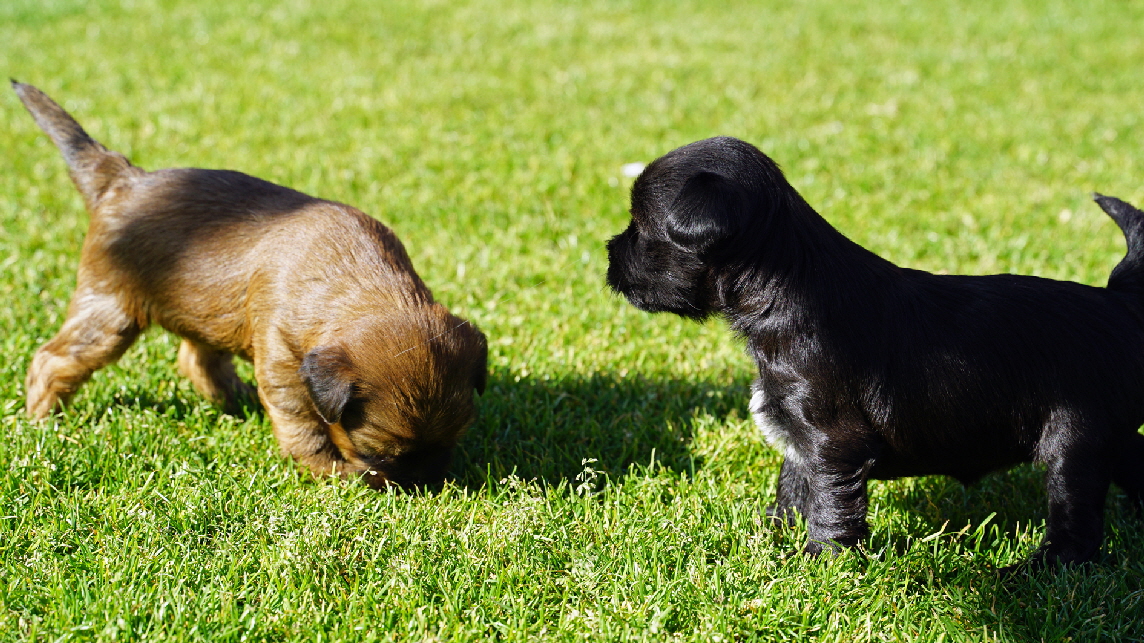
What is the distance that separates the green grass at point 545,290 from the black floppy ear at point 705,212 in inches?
46.4

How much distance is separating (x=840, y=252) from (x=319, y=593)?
86.5 inches

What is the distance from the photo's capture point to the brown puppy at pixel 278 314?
12.0 feet

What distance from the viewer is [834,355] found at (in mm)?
3336

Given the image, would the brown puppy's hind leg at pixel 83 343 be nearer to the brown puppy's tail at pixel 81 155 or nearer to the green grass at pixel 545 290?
the green grass at pixel 545 290

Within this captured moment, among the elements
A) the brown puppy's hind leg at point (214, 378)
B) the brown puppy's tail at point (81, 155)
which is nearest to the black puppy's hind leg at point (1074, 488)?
the brown puppy's hind leg at point (214, 378)

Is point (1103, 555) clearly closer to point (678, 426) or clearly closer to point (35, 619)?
point (678, 426)

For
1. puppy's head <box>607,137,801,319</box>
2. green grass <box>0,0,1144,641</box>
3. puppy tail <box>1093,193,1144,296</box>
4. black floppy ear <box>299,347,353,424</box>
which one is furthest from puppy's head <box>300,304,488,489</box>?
puppy tail <box>1093,193,1144,296</box>

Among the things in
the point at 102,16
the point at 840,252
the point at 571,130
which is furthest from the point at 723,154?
the point at 102,16

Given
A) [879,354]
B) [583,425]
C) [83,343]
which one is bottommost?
[583,425]

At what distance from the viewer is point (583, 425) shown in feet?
15.3

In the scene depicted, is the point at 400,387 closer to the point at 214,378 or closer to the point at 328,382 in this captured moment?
the point at 328,382

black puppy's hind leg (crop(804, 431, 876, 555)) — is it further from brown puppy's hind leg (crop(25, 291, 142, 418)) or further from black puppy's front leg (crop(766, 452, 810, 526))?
brown puppy's hind leg (crop(25, 291, 142, 418))

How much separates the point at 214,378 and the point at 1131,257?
4093mm

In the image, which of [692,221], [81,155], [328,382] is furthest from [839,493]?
[81,155]
